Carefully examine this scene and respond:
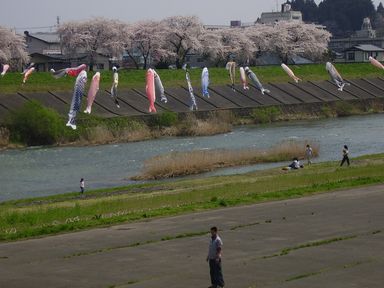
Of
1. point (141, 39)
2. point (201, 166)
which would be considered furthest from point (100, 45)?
point (201, 166)

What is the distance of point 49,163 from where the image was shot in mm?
47250

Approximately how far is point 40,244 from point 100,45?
77.9 metres

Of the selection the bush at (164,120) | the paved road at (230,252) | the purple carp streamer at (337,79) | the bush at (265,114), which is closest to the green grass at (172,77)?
the purple carp streamer at (337,79)

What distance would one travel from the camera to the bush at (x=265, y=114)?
2849 inches

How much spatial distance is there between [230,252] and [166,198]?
31.4ft

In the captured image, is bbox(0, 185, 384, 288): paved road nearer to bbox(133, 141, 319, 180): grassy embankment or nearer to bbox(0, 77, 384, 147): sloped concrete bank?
bbox(133, 141, 319, 180): grassy embankment

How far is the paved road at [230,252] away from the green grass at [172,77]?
156 feet

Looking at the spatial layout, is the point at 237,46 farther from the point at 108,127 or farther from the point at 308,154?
the point at 308,154

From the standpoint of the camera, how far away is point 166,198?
2953 centimetres

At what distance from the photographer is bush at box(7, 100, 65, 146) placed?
5834cm

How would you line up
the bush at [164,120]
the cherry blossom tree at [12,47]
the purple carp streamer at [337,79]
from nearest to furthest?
the bush at [164,120] → the purple carp streamer at [337,79] → the cherry blossom tree at [12,47]

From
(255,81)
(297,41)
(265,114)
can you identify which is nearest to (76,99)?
(265,114)

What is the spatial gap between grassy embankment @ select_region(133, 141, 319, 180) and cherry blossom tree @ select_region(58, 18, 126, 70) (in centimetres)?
5181

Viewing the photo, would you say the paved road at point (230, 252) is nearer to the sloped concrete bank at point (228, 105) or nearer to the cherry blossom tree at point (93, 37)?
the sloped concrete bank at point (228, 105)
